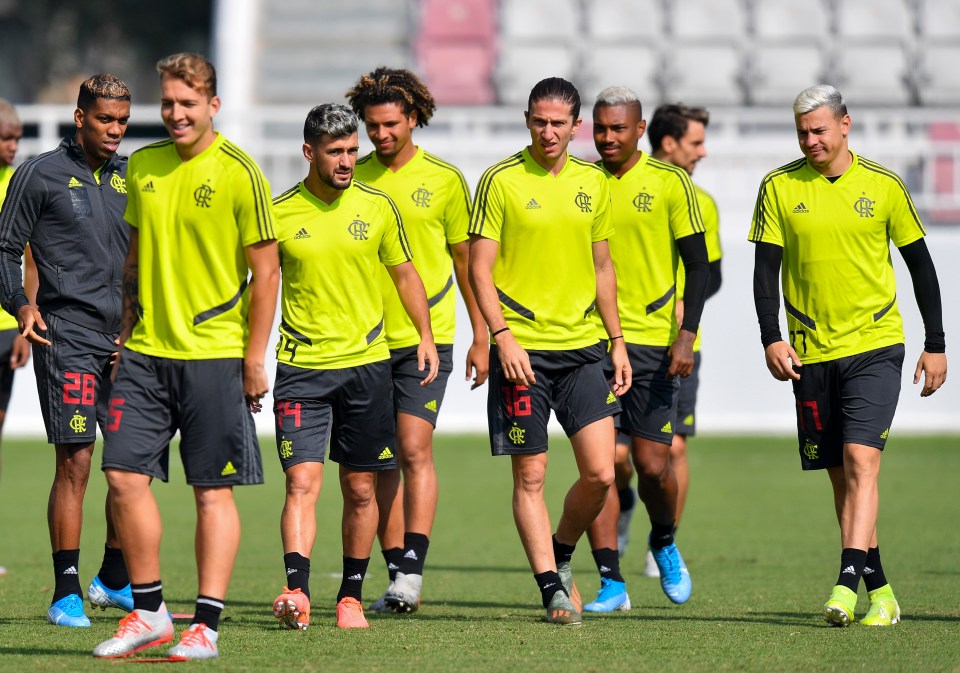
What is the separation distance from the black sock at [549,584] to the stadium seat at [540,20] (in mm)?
16930

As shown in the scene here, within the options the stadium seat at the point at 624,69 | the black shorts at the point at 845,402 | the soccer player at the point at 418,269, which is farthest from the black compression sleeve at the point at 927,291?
the stadium seat at the point at 624,69

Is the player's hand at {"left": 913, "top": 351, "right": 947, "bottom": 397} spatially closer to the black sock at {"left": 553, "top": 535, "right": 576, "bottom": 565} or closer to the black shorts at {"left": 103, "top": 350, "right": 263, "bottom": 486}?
the black sock at {"left": 553, "top": 535, "right": 576, "bottom": 565}

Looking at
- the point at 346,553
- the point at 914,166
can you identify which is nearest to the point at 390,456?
the point at 346,553

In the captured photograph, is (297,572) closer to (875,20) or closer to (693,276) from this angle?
(693,276)

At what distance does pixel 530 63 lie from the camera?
22.9 metres

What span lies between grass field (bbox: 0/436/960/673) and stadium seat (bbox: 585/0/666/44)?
31.3ft

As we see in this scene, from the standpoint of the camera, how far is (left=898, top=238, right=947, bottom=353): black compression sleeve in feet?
22.3

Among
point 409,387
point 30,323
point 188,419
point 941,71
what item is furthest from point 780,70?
point 188,419

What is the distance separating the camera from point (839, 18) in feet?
75.7

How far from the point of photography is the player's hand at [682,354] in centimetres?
745

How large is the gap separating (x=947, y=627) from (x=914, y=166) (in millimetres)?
12175

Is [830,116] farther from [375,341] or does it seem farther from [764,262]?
[375,341]

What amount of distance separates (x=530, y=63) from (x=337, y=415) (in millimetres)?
16727

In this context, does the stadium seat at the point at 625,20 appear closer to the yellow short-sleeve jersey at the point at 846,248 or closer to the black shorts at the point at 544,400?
the yellow short-sleeve jersey at the point at 846,248
